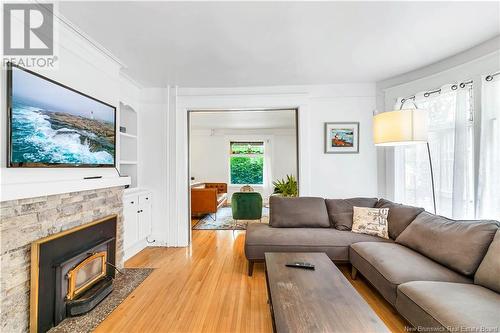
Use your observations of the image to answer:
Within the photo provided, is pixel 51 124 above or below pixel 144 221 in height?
above

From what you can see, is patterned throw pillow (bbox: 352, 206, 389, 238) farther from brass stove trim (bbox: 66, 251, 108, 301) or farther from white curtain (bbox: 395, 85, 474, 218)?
brass stove trim (bbox: 66, 251, 108, 301)

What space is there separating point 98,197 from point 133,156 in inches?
57.7

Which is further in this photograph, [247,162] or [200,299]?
[247,162]

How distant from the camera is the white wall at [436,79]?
2.42 m

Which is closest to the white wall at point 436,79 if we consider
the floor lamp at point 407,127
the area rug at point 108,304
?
the floor lamp at point 407,127

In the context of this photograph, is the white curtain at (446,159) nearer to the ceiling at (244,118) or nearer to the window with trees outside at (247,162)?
the ceiling at (244,118)

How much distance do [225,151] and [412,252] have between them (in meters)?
6.42

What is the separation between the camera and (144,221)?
364 centimetres

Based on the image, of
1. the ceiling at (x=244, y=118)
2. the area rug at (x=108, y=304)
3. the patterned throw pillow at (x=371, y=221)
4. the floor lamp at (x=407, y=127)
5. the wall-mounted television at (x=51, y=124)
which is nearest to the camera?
the wall-mounted television at (x=51, y=124)

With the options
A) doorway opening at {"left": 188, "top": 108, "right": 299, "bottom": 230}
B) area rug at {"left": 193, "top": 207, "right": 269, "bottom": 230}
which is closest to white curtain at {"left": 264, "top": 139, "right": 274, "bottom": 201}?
doorway opening at {"left": 188, "top": 108, "right": 299, "bottom": 230}

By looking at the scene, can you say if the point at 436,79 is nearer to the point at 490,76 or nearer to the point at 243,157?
the point at 490,76

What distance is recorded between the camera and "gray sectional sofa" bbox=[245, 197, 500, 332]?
148 cm

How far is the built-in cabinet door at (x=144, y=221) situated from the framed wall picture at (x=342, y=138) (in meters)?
3.01

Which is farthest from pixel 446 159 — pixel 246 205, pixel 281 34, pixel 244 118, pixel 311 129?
pixel 244 118
